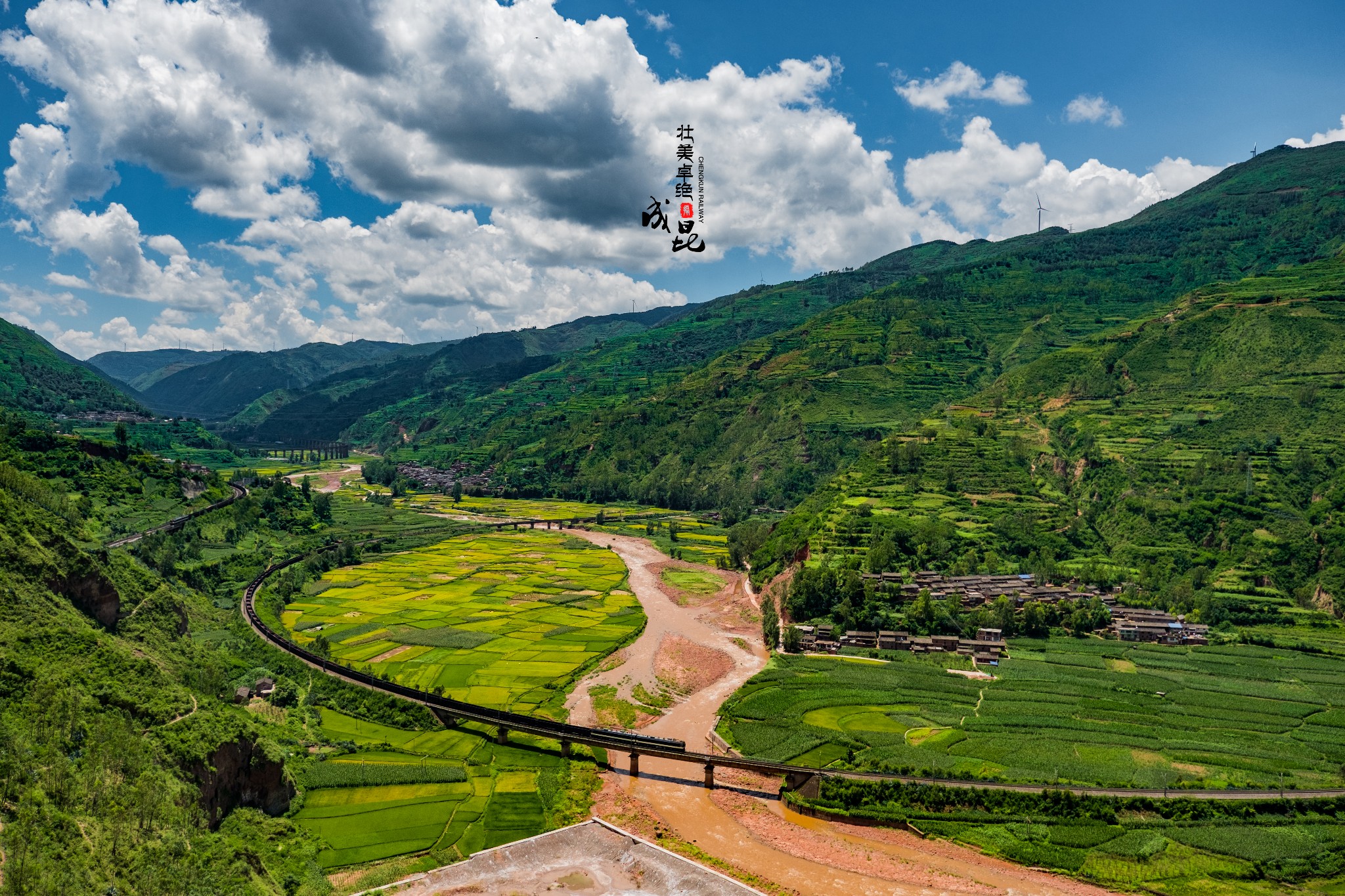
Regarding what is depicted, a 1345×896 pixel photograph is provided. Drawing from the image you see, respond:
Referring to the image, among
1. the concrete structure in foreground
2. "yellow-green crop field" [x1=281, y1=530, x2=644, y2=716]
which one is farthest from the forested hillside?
"yellow-green crop field" [x1=281, y1=530, x2=644, y2=716]

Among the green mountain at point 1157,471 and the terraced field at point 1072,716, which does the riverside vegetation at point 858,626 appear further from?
the green mountain at point 1157,471

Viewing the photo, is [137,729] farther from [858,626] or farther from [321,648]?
[858,626]

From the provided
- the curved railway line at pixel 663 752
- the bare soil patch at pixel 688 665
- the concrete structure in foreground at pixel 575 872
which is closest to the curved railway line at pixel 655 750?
the curved railway line at pixel 663 752

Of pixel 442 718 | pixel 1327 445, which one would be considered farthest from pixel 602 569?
pixel 1327 445

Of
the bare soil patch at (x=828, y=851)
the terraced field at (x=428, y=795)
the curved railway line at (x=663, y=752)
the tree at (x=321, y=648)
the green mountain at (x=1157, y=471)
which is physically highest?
the green mountain at (x=1157, y=471)

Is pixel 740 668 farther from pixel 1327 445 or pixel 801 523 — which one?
pixel 1327 445

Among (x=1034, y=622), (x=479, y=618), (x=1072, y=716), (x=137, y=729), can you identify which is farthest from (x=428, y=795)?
(x=1034, y=622)

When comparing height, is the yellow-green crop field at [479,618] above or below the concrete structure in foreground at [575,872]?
above

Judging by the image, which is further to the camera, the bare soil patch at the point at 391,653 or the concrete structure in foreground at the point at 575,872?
the bare soil patch at the point at 391,653
